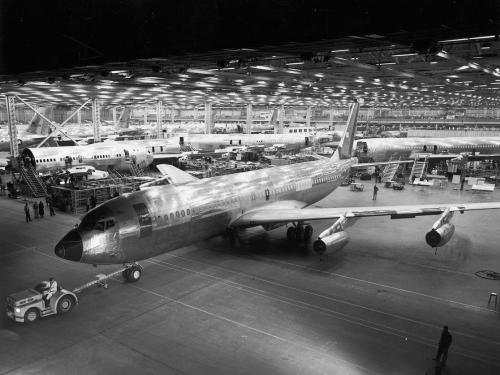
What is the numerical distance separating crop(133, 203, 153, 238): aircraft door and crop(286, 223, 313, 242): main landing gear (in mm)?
10918

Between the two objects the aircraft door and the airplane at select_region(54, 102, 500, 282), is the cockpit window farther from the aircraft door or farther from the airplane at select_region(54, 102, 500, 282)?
the aircraft door

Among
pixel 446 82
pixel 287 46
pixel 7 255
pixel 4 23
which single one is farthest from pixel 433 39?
pixel 446 82

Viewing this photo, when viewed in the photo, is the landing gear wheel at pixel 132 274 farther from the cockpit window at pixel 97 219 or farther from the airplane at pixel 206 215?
the cockpit window at pixel 97 219

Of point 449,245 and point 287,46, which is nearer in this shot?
point 287,46

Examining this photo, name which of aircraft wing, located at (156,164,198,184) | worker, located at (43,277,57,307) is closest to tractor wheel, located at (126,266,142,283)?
worker, located at (43,277,57,307)

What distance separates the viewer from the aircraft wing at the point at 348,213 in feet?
73.5

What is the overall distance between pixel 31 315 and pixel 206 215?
373 inches

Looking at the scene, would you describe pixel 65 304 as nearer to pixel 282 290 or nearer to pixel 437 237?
pixel 282 290

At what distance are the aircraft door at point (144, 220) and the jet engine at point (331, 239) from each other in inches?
331

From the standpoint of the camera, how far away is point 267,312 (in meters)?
16.8

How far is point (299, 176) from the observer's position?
30047 millimetres

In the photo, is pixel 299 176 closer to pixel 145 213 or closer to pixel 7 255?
pixel 145 213

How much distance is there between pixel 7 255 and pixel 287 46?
2092 centimetres

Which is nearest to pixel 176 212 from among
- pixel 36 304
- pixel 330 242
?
pixel 36 304
